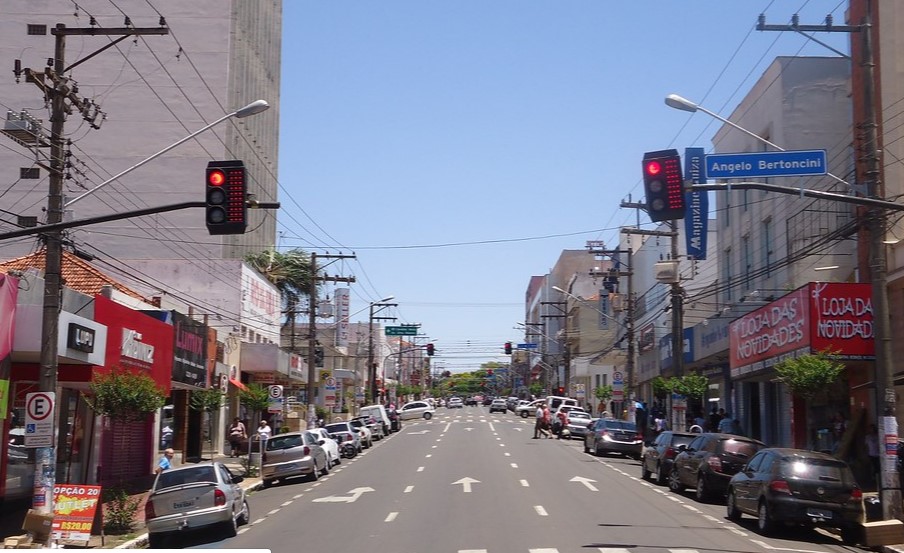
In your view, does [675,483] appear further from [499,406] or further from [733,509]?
[499,406]

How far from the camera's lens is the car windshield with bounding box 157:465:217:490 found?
21.0m

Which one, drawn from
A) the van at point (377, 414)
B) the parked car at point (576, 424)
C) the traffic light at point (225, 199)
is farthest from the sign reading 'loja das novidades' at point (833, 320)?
the van at point (377, 414)

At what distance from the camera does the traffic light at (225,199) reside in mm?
15547

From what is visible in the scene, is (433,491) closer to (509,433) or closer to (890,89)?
(890,89)

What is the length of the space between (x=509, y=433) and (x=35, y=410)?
44.3 meters

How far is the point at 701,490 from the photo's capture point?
82.4ft

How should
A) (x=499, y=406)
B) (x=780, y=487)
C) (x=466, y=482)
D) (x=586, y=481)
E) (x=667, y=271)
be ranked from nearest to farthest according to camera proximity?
(x=780, y=487) → (x=466, y=482) → (x=586, y=481) → (x=667, y=271) → (x=499, y=406)

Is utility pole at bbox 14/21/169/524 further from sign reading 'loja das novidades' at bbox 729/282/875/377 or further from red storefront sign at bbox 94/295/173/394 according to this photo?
sign reading 'loja das novidades' at bbox 729/282/875/377

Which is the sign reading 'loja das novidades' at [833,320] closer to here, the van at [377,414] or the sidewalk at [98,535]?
the sidewalk at [98,535]

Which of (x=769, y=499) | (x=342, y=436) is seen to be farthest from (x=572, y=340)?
(x=769, y=499)

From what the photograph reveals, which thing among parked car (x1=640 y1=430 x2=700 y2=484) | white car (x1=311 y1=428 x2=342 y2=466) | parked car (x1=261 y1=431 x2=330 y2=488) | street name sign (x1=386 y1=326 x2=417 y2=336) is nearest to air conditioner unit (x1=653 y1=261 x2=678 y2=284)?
parked car (x1=640 y1=430 x2=700 y2=484)

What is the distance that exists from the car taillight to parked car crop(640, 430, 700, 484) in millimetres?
9484

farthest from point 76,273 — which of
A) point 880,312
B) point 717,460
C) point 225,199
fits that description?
point 880,312

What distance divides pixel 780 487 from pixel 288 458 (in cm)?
1799
